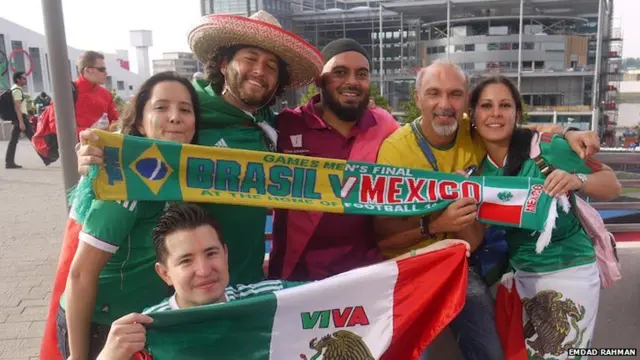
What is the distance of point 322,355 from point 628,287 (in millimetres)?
2325

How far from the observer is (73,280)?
223 cm

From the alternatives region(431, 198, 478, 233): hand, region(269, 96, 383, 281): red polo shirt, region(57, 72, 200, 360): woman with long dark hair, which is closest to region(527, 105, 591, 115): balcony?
region(269, 96, 383, 281): red polo shirt

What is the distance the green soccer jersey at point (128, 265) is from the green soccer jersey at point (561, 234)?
6.15 ft

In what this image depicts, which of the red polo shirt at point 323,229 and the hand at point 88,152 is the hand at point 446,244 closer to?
the red polo shirt at point 323,229

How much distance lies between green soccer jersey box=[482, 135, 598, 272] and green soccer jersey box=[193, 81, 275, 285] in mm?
1425

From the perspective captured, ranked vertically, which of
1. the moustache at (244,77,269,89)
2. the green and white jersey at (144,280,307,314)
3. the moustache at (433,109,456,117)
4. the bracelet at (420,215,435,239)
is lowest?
the green and white jersey at (144,280,307,314)

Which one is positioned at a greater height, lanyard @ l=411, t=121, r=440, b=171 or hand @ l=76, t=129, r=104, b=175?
hand @ l=76, t=129, r=104, b=175

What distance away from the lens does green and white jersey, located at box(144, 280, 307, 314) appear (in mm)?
2291

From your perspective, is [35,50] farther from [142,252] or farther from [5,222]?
[142,252]

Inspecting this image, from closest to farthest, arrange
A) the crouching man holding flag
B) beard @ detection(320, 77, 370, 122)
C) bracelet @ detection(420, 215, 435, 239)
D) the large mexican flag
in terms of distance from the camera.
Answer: the crouching man holding flag < the large mexican flag < bracelet @ detection(420, 215, 435, 239) < beard @ detection(320, 77, 370, 122)

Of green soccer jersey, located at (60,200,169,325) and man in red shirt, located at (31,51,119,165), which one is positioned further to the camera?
man in red shirt, located at (31,51,119,165)

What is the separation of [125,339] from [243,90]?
1441 millimetres

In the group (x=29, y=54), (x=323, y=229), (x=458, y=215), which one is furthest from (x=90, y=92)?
(x=29, y=54)

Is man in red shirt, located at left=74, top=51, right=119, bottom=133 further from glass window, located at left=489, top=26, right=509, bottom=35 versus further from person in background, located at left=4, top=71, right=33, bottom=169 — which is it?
glass window, located at left=489, top=26, right=509, bottom=35
